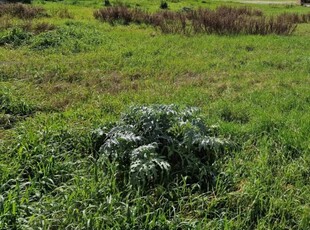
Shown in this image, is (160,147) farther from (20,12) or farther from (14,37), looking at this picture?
(20,12)

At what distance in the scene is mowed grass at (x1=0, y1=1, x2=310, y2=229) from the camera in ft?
10.5

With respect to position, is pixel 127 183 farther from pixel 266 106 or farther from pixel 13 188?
pixel 266 106

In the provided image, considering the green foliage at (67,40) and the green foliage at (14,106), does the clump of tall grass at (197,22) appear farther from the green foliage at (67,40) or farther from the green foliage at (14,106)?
the green foliage at (14,106)

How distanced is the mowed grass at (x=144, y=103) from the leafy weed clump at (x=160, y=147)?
15 cm

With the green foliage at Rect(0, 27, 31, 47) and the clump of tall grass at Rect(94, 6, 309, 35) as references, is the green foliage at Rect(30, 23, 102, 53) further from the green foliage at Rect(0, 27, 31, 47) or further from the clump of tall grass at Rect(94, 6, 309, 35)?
the clump of tall grass at Rect(94, 6, 309, 35)

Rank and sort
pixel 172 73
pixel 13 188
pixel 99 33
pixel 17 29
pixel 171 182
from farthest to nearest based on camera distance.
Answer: pixel 99 33 → pixel 17 29 → pixel 172 73 → pixel 171 182 → pixel 13 188

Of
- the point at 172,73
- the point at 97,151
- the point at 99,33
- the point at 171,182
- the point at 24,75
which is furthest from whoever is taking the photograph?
the point at 99,33

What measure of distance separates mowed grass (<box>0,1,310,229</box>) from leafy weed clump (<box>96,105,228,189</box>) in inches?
5.8

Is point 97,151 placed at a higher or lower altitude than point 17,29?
lower

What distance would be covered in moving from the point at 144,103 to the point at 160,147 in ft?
6.27

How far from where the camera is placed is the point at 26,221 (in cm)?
295

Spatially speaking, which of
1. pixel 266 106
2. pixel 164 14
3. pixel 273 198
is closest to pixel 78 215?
pixel 273 198

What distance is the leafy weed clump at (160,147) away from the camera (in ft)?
11.8

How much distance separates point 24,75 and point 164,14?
9259 millimetres
